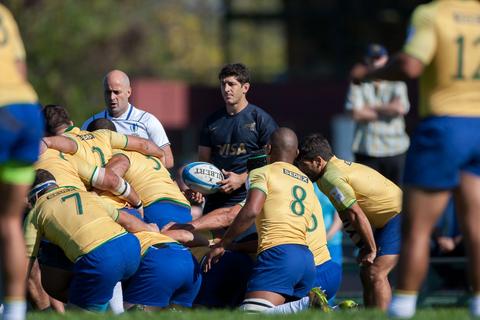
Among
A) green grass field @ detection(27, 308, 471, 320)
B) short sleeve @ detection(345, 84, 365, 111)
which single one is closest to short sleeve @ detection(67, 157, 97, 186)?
green grass field @ detection(27, 308, 471, 320)

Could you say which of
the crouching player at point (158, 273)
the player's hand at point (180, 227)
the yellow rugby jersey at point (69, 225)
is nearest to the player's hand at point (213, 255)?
the crouching player at point (158, 273)

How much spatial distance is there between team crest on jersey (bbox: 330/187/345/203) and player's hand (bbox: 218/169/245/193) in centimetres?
97

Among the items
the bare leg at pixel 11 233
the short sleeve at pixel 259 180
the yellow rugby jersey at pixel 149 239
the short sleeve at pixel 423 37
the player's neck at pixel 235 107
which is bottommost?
the yellow rugby jersey at pixel 149 239

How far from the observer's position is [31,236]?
8.78 meters

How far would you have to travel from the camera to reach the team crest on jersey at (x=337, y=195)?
9.72 m

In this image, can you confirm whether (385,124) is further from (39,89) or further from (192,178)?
(39,89)

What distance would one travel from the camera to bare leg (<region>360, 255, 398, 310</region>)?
10.1 meters

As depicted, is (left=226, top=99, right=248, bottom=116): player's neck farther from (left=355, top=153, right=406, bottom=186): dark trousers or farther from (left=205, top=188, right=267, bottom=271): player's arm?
(left=355, top=153, right=406, bottom=186): dark trousers

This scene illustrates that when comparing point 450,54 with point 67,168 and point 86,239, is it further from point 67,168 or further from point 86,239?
point 67,168

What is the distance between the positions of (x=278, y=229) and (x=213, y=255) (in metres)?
0.58

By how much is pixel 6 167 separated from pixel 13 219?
29 cm

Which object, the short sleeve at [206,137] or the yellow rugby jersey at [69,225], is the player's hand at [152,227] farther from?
the short sleeve at [206,137]

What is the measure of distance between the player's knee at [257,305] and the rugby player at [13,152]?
2.92 m

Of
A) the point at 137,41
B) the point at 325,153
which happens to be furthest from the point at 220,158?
the point at 137,41
